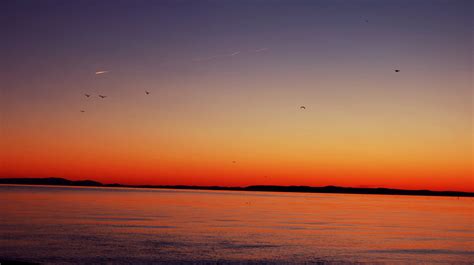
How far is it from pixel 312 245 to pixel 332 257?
216 inches

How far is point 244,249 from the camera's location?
123 ft

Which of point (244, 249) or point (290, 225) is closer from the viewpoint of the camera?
point (244, 249)

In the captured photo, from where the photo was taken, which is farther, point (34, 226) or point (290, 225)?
point (290, 225)

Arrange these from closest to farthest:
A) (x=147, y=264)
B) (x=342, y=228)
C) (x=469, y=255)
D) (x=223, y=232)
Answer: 1. (x=147, y=264)
2. (x=469, y=255)
3. (x=223, y=232)
4. (x=342, y=228)

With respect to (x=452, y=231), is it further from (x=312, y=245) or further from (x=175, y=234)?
(x=175, y=234)

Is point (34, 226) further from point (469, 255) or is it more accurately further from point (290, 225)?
point (469, 255)

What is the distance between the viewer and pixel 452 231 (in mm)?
56219

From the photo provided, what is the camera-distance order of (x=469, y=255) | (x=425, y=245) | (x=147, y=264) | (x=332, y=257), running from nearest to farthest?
(x=147, y=264) < (x=332, y=257) < (x=469, y=255) < (x=425, y=245)

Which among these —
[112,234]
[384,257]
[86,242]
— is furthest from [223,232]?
[384,257]

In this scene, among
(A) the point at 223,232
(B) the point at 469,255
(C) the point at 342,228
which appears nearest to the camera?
(B) the point at 469,255

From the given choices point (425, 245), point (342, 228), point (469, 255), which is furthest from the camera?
point (342, 228)

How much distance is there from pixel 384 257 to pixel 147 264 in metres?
16.1

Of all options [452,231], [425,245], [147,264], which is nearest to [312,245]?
[425,245]

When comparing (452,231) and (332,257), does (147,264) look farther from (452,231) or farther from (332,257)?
(452,231)
